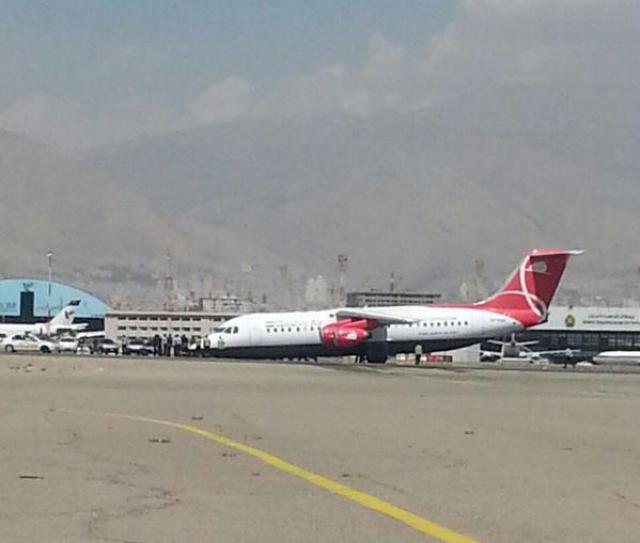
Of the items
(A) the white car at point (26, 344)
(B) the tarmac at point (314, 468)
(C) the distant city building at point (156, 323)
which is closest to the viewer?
(B) the tarmac at point (314, 468)

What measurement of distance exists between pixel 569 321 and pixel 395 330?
2812 inches

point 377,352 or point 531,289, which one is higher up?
point 531,289

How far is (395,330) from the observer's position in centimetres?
7819

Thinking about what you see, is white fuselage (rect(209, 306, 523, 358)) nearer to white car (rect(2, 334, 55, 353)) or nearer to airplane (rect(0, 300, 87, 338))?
white car (rect(2, 334, 55, 353))

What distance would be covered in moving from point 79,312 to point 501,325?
113483 mm

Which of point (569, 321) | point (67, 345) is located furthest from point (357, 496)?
point (569, 321)

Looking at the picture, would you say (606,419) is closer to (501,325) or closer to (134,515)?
(134,515)

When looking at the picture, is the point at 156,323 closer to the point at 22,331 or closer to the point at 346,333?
the point at 22,331

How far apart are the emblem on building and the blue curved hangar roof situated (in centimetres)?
6963

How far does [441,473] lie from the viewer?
16625 millimetres

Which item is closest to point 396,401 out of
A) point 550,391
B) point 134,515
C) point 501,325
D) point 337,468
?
point 550,391

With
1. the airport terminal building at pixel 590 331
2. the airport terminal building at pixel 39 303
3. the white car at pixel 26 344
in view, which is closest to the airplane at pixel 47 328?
the white car at pixel 26 344

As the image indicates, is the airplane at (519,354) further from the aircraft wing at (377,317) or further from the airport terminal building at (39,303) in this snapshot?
the airport terminal building at (39,303)

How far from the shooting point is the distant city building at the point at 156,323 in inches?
6550
